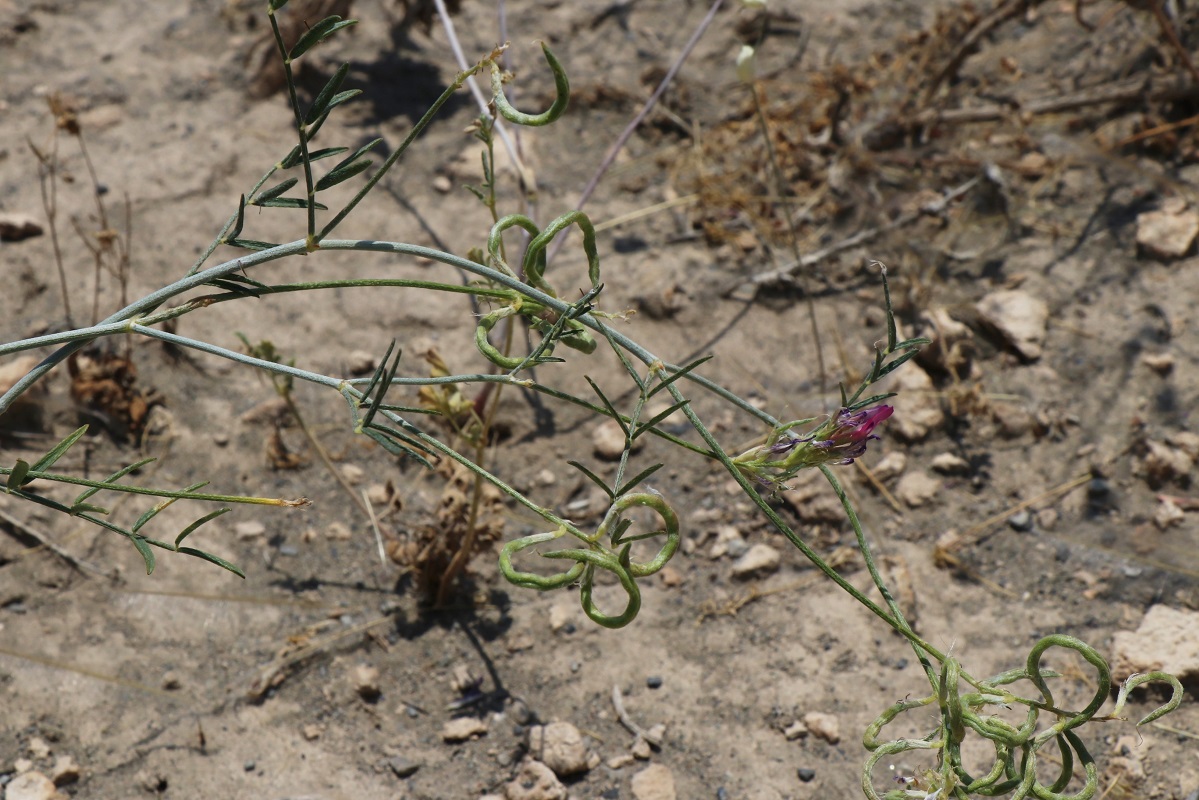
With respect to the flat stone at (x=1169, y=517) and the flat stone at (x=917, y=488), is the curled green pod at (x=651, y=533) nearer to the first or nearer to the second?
the flat stone at (x=917, y=488)

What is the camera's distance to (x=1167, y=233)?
2.82 meters

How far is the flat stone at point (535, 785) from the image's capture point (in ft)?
6.56

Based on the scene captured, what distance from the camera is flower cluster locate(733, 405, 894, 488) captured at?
1396 millimetres

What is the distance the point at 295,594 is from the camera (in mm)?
2361

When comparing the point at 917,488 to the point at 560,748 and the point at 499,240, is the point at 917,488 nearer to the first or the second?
the point at 560,748

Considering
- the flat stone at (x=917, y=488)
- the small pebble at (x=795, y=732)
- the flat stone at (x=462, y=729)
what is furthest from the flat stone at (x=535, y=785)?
the flat stone at (x=917, y=488)

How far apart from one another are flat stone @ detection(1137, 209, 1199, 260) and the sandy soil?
0.02 m

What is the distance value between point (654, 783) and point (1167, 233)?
211cm

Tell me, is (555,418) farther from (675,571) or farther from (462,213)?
(462,213)

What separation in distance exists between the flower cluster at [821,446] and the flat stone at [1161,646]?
3.56 ft

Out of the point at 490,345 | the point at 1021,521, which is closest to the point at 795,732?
the point at 1021,521

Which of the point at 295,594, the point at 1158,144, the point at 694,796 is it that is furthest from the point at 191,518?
the point at 1158,144

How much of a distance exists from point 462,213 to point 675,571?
1463 mm

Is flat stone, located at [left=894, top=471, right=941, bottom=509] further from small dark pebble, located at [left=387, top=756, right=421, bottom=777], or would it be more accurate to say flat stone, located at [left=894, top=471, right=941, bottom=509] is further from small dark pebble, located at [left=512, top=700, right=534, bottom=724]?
small dark pebble, located at [left=387, top=756, right=421, bottom=777]
